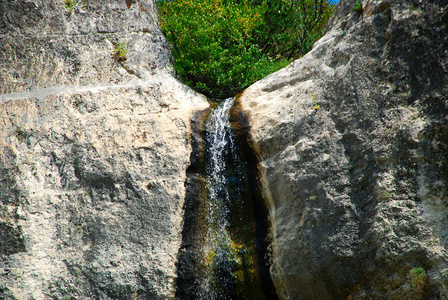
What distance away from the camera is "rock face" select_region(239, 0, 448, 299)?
4406mm

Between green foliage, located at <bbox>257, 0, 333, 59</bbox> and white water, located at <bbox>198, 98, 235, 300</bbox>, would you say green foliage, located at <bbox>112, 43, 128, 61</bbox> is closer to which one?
white water, located at <bbox>198, 98, 235, 300</bbox>

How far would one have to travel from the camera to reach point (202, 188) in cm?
664

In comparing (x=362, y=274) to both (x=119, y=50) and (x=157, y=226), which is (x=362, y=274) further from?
(x=119, y=50)

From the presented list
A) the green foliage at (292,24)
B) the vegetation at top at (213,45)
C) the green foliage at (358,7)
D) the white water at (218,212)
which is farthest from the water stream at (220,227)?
the green foliage at (292,24)

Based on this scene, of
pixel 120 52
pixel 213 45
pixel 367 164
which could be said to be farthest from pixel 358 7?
pixel 120 52

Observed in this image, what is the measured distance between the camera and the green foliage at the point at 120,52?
26.0ft

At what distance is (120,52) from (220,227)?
16.2 feet

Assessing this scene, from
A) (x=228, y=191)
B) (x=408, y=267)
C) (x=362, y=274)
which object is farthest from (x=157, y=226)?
(x=408, y=267)

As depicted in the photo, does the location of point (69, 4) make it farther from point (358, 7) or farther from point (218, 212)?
point (358, 7)

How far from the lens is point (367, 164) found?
16.6 feet

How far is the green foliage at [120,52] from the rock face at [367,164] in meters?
4.15

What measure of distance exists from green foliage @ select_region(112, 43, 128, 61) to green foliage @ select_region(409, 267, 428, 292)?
Result: 7.29 metres

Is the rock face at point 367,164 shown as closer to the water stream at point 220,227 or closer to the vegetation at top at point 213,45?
the water stream at point 220,227

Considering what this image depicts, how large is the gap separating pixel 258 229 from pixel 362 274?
2.06m
